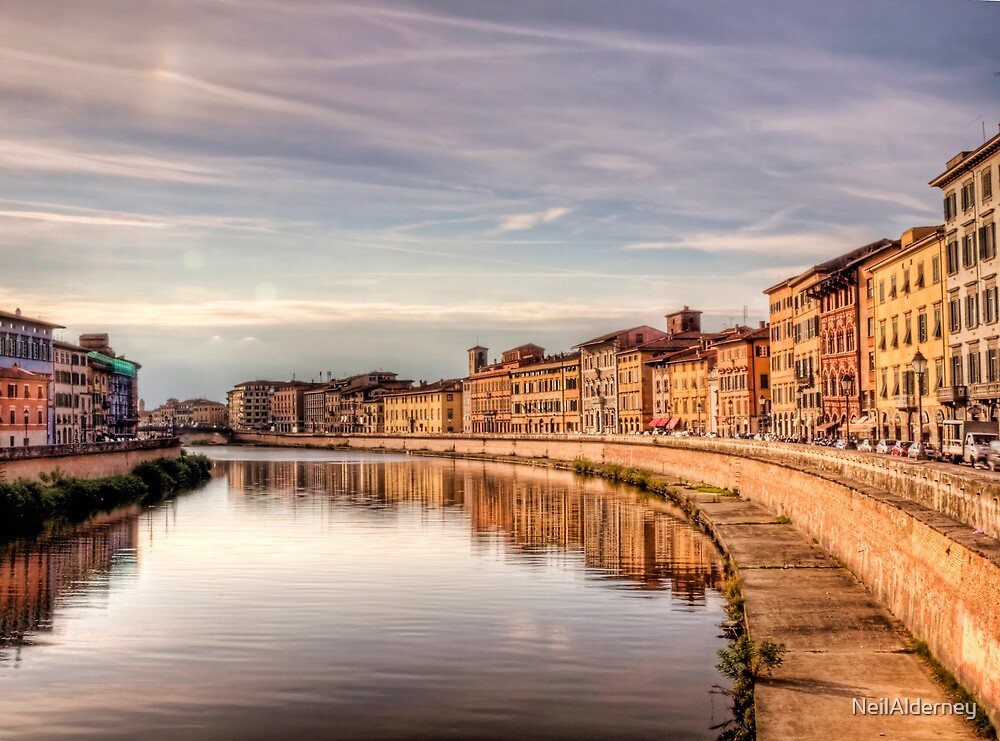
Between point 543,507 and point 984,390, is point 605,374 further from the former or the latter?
point 984,390

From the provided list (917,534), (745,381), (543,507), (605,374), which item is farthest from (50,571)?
(605,374)

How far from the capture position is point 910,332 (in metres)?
59.9

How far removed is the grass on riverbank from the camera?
5322 cm

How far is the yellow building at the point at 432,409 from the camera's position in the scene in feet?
595

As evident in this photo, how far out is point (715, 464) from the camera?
64875mm

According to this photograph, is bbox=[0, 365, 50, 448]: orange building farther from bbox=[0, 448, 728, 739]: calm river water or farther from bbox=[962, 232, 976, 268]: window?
bbox=[962, 232, 976, 268]: window

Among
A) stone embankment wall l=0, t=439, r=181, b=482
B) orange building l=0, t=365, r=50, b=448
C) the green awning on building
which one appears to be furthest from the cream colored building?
the green awning on building

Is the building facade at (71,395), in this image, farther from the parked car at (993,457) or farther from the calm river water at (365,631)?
the parked car at (993,457)

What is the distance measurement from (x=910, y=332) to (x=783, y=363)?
28538mm

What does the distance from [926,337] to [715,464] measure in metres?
13.4

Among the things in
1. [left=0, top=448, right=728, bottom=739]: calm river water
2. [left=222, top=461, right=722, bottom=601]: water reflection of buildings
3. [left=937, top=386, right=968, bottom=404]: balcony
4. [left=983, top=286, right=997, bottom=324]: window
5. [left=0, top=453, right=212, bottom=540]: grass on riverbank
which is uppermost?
[left=983, top=286, right=997, bottom=324]: window

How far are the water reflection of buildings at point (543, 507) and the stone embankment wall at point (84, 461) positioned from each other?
7.20 meters

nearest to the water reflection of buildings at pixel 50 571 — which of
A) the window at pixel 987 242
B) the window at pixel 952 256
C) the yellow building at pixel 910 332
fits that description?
the yellow building at pixel 910 332

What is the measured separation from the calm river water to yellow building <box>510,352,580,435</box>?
89.7m
